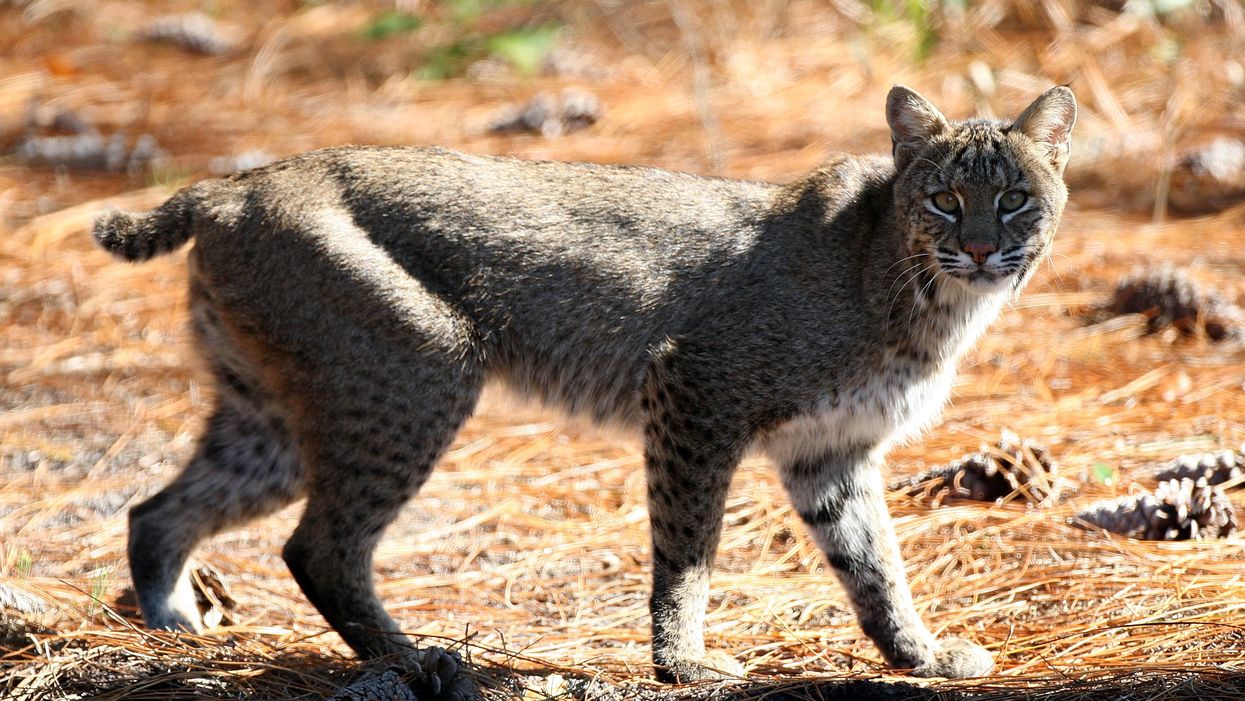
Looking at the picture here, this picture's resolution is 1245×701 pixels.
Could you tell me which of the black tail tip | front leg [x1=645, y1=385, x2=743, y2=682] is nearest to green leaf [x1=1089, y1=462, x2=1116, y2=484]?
front leg [x1=645, y1=385, x2=743, y2=682]

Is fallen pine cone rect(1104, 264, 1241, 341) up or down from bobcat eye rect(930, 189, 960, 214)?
down

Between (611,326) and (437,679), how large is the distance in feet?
4.74

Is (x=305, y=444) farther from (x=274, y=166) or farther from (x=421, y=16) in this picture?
(x=421, y=16)

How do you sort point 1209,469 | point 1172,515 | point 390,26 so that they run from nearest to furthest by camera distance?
point 1172,515, point 1209,469, point 390,26

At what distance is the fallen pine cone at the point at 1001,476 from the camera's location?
178 inches

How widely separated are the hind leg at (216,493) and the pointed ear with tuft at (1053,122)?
2.53 meters

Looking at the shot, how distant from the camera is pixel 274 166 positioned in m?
4.04

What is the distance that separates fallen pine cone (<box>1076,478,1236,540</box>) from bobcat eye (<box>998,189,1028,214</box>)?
1.18m

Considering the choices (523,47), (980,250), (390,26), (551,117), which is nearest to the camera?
(980,250)

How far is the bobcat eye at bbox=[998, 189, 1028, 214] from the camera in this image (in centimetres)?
372

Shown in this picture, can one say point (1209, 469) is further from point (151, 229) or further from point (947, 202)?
point (151, 229)

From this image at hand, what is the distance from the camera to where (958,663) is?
3.60 m

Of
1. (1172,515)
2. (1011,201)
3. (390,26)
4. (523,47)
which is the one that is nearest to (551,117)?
(523,47)

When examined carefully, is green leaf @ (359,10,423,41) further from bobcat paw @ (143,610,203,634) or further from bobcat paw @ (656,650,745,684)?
bobcat paw @ (656,650,745,684)
